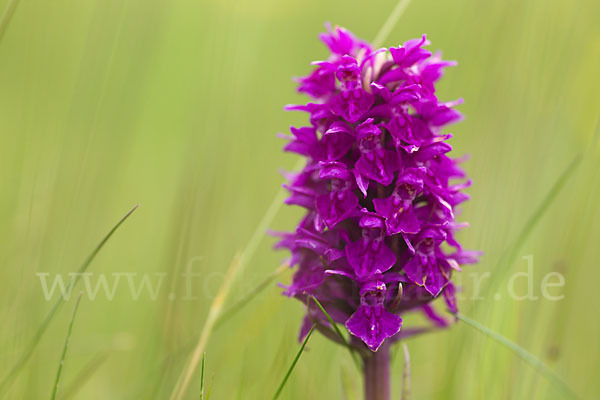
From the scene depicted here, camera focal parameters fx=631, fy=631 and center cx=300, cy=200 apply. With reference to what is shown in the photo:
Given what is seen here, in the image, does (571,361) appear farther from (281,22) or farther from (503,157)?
(281,22)

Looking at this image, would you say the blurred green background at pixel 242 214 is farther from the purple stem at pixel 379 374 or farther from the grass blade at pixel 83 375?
the purple stem at pixel 379 374

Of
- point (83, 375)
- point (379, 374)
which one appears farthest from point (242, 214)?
point (379, 374)

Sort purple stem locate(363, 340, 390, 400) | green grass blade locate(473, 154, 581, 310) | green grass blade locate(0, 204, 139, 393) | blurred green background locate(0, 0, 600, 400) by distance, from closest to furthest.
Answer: green grass blade locate(0, 204, 139, 393) → purple stem locate(363, 340, 390, 400) → green grass blade locate(473, 154, 581, 310) → blurred green background locate(0, 0, 600, 400)

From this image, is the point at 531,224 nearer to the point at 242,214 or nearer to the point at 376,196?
the point at 376,196

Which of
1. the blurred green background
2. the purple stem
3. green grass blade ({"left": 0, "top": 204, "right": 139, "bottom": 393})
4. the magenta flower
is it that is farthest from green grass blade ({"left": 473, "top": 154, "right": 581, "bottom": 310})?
green grass blade ({"left": 0, "top": 204, "right": 139, "bottom": 393})

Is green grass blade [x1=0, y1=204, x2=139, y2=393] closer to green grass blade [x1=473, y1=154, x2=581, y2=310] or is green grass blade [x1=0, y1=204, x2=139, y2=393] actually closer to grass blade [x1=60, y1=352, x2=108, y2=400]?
grass blade [x1=60, y1=352, x2=108, y2=400]

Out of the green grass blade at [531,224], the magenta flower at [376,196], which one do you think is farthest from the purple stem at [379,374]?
the green grass blade at [531,224]
